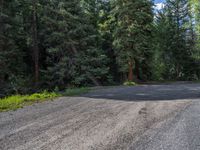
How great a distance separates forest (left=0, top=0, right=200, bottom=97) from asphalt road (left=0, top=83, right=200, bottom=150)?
10.6 metres

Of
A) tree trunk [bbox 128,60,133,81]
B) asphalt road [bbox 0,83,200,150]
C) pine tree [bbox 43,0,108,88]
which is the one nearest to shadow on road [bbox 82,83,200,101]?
asphalt road [bbox 0,83,200,150]

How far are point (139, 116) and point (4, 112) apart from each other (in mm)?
3651

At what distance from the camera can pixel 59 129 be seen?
514 centimetres

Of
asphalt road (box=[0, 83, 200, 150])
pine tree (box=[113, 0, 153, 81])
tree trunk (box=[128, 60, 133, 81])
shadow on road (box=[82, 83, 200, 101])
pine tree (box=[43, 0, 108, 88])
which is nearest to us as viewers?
asphalt road (box=[0, 83, 200, 150])

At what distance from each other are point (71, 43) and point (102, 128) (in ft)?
54.5

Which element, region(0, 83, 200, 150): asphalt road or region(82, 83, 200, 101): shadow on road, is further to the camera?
region(82, 83, 200, 101): shadow on road

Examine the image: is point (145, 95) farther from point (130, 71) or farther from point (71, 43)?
point (130, 71)

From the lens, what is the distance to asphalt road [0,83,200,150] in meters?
4.19

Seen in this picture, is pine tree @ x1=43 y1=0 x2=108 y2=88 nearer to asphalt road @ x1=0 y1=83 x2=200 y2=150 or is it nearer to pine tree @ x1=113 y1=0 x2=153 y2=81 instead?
pine tree @ x1=113 y1=0 x2=153 y2=81

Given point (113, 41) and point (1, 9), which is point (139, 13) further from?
point (1, 9)

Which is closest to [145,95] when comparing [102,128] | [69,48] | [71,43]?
[102,128]

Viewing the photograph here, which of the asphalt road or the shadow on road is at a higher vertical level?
the shadow on road

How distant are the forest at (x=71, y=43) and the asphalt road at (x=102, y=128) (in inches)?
419

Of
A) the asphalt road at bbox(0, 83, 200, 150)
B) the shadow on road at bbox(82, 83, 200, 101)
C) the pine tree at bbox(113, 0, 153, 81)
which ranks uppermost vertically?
the pine tree at bbox(113, 0, 153, 81)
